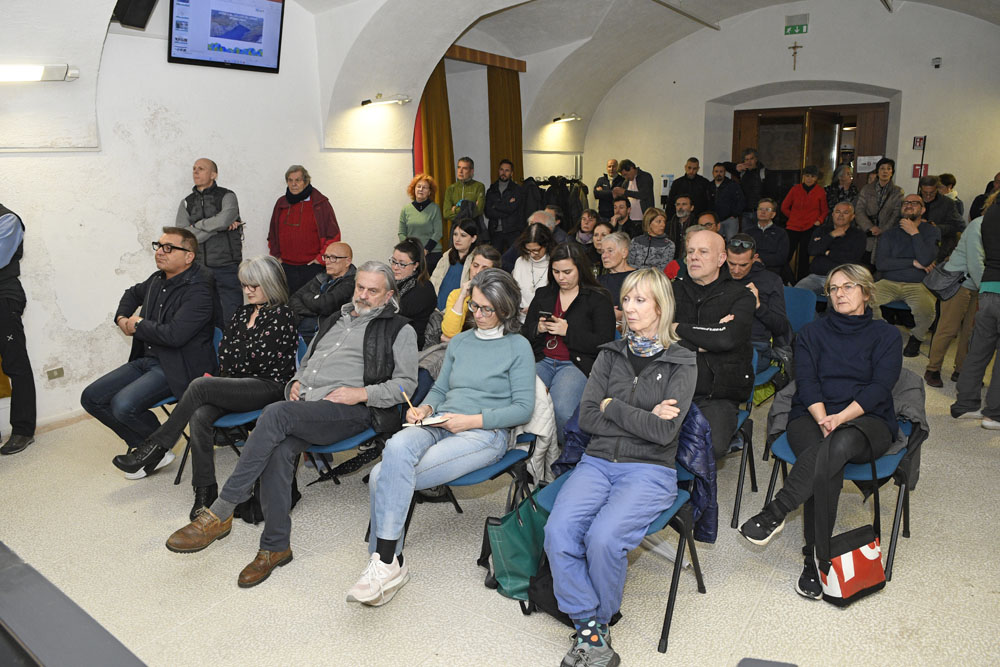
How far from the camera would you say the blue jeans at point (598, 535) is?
7.92 feet

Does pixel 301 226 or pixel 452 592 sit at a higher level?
pixel 301 226

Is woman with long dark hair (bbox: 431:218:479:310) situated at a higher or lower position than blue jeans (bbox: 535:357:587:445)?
higher

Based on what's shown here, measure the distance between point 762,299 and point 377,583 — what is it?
2.59m

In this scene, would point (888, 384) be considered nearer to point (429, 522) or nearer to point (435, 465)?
point (435, 465)

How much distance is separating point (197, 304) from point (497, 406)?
185cm

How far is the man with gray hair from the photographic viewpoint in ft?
10.1

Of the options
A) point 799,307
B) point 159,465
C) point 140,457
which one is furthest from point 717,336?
point 159,465

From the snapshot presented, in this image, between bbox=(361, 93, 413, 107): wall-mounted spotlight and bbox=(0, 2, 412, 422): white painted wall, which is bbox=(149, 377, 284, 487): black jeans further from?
bbox=(361, 93, 413, 107): wall-mounted spotlight

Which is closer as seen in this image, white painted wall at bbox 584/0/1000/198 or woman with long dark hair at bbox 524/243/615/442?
woman with long dark hair at bbox 524/243/615/442

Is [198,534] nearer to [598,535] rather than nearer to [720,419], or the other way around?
[598,535]

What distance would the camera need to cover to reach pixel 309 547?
10.8 ft

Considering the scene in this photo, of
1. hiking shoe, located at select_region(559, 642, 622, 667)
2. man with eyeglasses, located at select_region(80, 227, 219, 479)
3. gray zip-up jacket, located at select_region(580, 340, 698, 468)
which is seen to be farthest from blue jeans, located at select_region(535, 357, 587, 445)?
man with eyeglasses, located at select_region(80, 227, 219, 479)

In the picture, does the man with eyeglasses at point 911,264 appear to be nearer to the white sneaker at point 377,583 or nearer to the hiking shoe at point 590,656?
the hiking shoe at point 590,656

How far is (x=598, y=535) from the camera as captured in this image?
7.90ft
